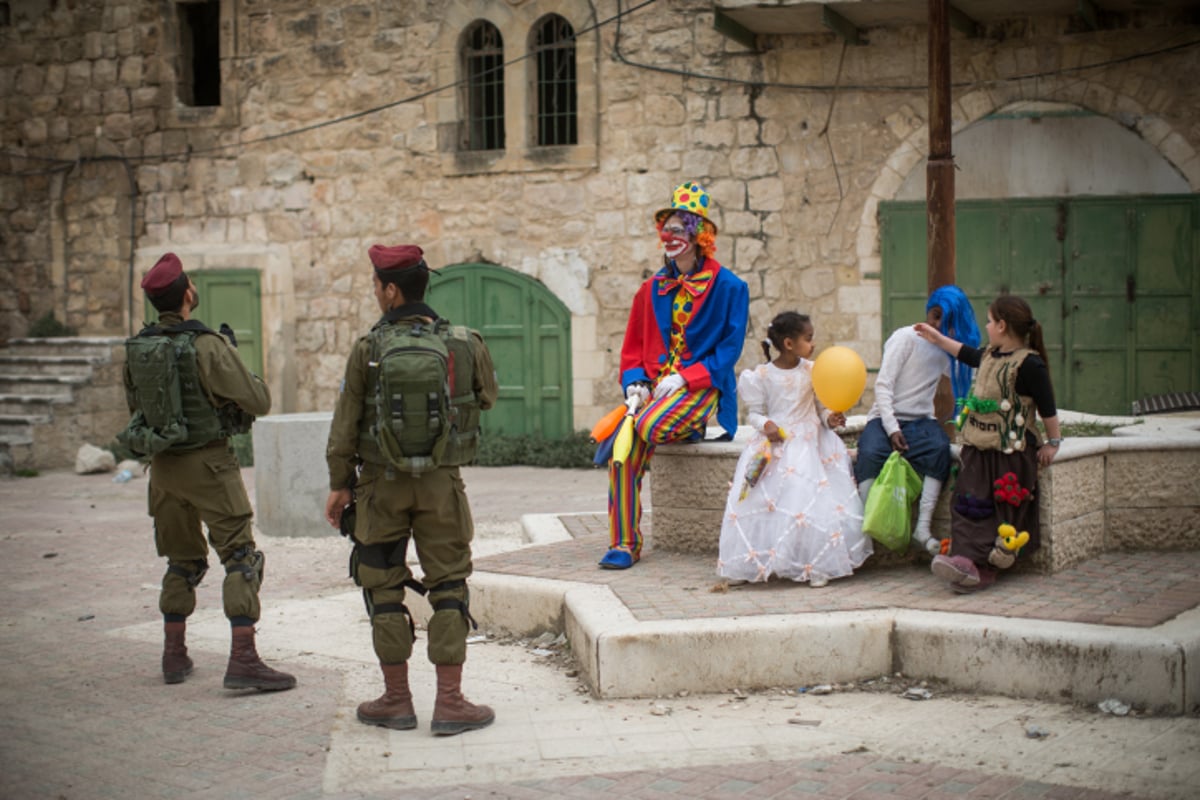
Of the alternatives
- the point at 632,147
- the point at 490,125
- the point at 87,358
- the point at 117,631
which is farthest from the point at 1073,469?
the point at 87,358

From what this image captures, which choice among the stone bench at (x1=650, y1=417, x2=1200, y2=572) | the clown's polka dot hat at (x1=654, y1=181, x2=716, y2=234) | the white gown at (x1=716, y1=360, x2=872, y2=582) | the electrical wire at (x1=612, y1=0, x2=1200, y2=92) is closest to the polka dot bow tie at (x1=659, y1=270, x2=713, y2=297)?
the clown's polka dot hat at (x1=654, y1=181, x2=716, y2=234)

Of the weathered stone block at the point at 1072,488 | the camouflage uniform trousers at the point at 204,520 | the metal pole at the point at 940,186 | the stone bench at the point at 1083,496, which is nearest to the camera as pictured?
the camouflage uniform trousers at the point at 204,520

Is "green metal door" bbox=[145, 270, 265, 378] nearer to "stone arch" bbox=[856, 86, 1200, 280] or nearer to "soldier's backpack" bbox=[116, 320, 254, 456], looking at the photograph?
"stone arch" bbox=[856, 86, 1200, 280]

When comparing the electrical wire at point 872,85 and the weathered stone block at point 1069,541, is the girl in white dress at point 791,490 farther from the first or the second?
the electrical wire at point 872,85

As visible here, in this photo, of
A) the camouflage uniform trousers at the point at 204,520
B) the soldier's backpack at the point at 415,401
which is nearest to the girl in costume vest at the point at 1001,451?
the soldier's backpack at the point at 415,401

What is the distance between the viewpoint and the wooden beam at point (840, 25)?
509 inches

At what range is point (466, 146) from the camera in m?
15.6

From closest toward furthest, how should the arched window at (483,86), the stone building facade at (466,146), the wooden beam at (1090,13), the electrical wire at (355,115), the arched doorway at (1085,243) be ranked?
1. the wooden beam at (1090,13)
2. the arched doorway at (1085,243)
3. the stone building facade at (466,146)
4. the electrical wire at (355,115)
5. the arched window at (483,86)

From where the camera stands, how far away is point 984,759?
475 centimetres

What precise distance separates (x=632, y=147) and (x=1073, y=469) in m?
8.70

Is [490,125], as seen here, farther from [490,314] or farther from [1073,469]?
[1073,469]

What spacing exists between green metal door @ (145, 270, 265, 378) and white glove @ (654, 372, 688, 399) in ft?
33.4

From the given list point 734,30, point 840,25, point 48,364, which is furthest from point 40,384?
point 840,25

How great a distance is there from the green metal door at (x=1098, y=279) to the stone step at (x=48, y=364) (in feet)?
31.6
